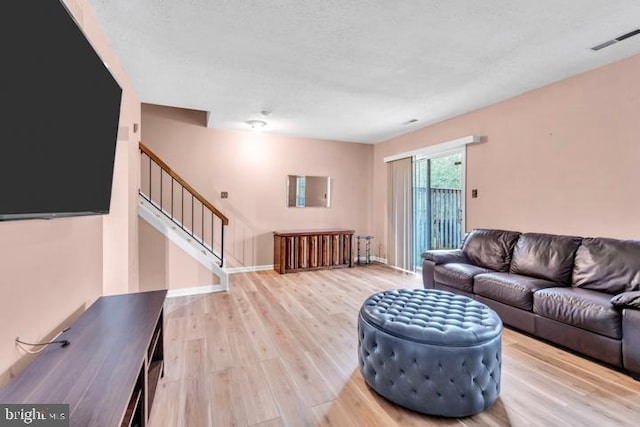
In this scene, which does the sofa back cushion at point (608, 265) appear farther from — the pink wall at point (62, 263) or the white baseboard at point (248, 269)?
the white baseboard at point (248, 269)

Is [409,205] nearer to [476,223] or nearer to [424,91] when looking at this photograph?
[476,223]

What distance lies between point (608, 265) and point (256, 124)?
184 inches

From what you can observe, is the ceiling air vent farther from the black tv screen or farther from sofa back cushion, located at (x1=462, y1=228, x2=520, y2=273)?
the black tv screen

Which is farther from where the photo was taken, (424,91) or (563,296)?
(424,91)

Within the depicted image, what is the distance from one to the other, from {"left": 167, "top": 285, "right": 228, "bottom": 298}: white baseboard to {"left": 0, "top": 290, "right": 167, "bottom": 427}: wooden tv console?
7.04 feet

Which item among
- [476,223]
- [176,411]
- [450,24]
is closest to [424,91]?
[450,24]

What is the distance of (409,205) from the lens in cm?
523

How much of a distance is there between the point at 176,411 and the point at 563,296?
119 inches

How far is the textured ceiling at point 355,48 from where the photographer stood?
79.2 inches

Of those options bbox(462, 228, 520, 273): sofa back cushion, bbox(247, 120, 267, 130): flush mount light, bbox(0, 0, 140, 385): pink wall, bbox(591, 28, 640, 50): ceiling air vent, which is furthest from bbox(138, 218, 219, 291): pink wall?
bbox(591, 28, 640, 50): ceiling air vent

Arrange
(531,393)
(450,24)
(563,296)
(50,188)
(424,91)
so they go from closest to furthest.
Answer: (50,188), (531,393), (450,24), (563,296), (424,91)
